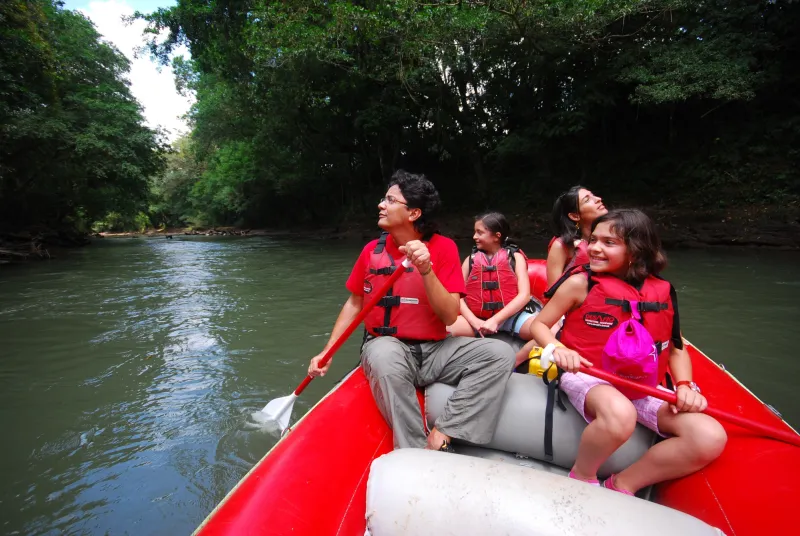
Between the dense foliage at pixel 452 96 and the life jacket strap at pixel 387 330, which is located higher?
the dense foliage at pixel 452 96

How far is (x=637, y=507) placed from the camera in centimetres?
113

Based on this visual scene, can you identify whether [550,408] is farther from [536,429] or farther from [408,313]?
[408,313]

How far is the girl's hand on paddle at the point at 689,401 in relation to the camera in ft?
Answer: 4.92

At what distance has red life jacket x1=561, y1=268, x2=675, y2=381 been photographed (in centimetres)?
169

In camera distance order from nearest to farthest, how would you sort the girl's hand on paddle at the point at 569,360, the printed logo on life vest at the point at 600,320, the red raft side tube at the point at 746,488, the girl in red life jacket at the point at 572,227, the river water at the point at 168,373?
1. the red raft side tube at the point at 746,488
2. the girl's hand on paddle at the point at 569,360
3. the printed logo on life vest at the point at 600,320
4. the river water at the point at 168,373
5. the girl in red life jacket at the point at 572,227

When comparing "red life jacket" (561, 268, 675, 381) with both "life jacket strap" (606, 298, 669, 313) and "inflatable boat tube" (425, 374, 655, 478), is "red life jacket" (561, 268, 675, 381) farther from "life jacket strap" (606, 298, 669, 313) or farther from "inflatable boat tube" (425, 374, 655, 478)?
"inflatable boat tube" (425, 374, 655, 478)

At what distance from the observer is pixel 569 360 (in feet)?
5.31

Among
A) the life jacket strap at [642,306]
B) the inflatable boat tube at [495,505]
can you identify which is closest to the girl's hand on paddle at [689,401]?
the life jacket strap at [642,306]

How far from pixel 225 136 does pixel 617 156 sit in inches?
602

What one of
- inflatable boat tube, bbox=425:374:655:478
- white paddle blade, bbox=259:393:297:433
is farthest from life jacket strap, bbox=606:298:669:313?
white paddle blade, bbox=259:393:297:433

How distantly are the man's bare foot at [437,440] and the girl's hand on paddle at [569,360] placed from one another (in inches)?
20.5

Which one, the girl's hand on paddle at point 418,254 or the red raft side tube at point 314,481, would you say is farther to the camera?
the girl's hand on paddle at point 418,254

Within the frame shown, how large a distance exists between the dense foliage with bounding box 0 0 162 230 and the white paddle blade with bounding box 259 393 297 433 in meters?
9.60

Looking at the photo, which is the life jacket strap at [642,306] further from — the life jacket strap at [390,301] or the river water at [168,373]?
the river water at [168,373]
